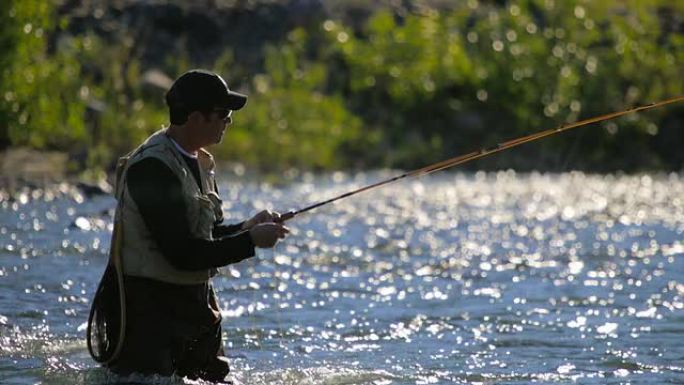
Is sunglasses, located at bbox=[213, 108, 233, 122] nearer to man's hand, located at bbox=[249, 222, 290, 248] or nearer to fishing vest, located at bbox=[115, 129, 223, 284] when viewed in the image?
fishing vest, located at bbox=[115, 129, 223, 284]

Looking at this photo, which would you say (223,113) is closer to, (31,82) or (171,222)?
(171,222)

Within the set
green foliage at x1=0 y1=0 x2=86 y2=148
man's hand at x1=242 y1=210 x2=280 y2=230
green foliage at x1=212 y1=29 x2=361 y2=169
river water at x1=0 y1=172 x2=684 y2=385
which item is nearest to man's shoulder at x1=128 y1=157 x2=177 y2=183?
man's hand at x1=242 y1=210 x2=280 y2=230

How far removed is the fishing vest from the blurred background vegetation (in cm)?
1388

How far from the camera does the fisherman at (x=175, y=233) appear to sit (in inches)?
249

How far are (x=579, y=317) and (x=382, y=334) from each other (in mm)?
1441

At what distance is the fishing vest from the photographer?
6375 mm

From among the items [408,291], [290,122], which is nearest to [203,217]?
[408,291]

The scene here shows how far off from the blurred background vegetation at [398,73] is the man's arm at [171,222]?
13991 millimetres

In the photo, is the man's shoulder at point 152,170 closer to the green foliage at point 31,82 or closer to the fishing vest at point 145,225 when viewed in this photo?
the fishing vest at point 145,225

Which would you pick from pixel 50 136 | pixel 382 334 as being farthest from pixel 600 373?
pixel 50 136

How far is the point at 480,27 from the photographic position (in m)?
25.2

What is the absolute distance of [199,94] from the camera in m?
6.43

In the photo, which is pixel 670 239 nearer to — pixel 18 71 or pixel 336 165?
pixel 18 71

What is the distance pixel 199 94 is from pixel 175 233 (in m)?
0.58
